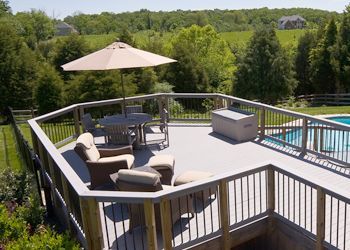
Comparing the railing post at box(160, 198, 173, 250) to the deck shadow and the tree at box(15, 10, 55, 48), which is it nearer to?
the deck shadow

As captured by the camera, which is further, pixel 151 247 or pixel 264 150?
pixel 264 150

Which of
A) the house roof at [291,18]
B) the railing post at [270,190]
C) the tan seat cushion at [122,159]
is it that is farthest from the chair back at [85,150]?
the house roof at [291,18]

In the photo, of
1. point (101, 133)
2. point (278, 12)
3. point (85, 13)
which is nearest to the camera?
point (101, 133)

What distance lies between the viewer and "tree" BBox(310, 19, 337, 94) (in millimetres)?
31656

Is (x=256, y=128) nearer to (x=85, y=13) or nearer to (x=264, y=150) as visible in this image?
(x=264, y=150)

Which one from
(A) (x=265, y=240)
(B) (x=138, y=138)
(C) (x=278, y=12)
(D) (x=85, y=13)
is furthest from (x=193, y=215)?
(C) (x=278, y=12)

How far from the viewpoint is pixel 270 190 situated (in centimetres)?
506

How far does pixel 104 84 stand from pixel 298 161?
1586 cm

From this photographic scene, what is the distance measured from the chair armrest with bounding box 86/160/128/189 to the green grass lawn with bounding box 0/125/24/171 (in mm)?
2847

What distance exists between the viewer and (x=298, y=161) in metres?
7.40

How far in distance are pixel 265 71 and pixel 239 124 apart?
76.2 feet

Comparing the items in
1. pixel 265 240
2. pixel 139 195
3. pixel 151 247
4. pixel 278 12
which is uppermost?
pixel 278 12

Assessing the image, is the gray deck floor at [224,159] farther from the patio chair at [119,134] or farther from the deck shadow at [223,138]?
the patio chair at [119,134]

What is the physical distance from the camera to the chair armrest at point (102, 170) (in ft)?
20.1
